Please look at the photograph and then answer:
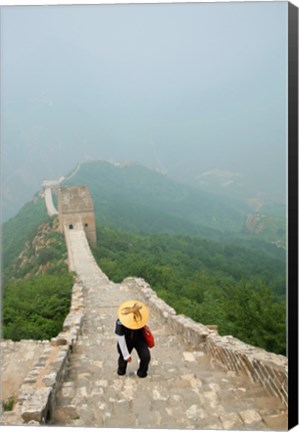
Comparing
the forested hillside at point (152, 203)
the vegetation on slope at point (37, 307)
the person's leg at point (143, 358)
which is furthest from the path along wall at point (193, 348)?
the forested hillside at point (152, 203)

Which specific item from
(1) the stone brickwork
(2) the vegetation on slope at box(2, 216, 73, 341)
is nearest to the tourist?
(2) the vegetation on slope at box(2, 216, 73, 341)

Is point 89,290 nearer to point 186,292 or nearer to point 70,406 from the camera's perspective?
point 186,292

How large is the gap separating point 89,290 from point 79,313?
9.35 feet

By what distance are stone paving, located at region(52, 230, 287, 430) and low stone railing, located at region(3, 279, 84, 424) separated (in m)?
0.11

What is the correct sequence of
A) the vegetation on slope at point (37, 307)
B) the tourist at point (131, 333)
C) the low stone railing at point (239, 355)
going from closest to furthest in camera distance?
the low stone railing at point (239, 355) < the tourist at point (131, 333) < the vegetation on slope at point (37, 307)

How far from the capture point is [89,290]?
398 inches

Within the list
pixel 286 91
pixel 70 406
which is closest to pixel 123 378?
pixel 70 406

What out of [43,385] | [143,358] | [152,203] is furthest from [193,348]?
[152,203]

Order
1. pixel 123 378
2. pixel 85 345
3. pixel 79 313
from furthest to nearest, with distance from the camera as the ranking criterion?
pixel 79 313 → pixel 85 345 → pixel 123 378

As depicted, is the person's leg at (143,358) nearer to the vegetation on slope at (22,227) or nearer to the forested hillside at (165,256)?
the forested hillside at (165,256)

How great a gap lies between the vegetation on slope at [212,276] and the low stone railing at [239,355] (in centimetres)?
59

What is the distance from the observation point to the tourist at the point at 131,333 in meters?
4.07

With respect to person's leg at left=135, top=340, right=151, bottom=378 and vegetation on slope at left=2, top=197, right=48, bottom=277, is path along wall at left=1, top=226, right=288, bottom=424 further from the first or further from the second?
vegetation on slope at left=2, top=197, right=48, bottom=277

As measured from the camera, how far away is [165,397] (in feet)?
11.9
